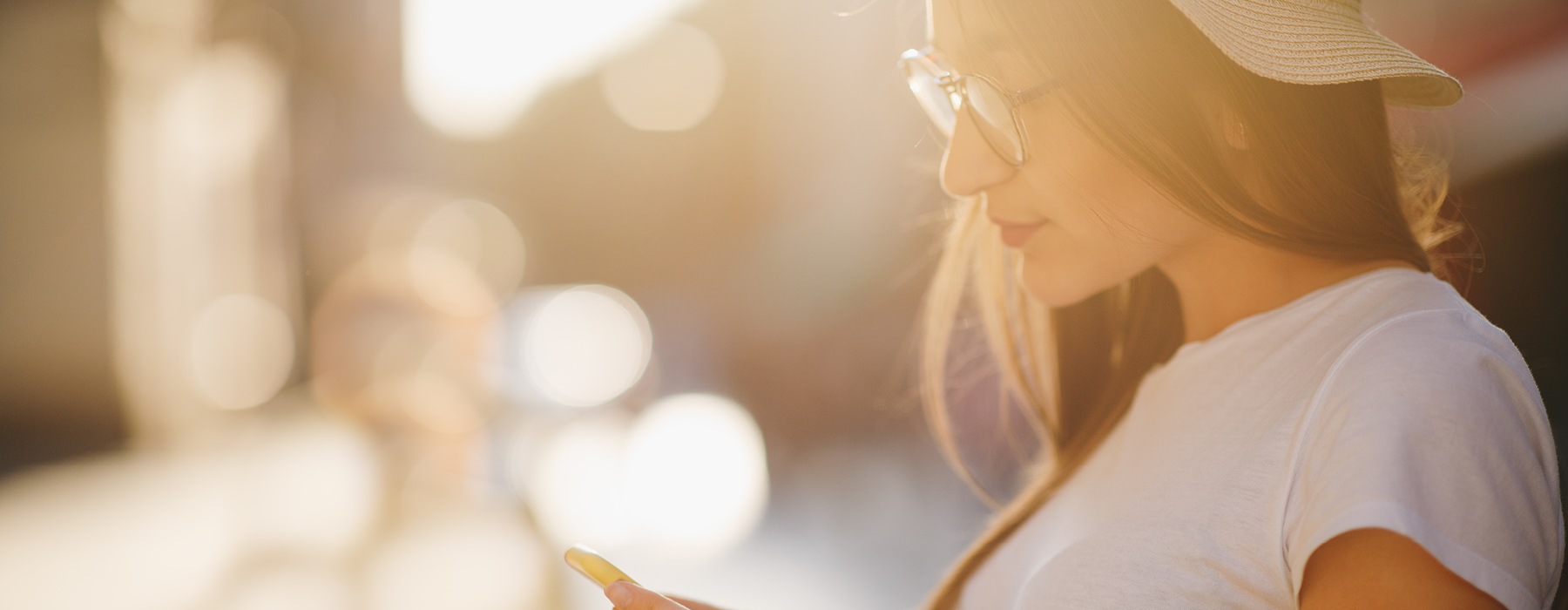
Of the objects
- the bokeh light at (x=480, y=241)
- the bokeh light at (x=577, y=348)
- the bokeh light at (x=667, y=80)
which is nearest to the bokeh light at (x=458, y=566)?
the bokeh light at (x=577, y=348)

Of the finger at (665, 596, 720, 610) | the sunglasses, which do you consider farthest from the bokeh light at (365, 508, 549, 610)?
the sunglasses

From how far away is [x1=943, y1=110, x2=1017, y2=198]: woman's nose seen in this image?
4.40 ft

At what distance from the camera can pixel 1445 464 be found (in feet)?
2.99

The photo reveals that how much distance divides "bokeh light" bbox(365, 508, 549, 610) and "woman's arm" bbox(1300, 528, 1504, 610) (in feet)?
12.9

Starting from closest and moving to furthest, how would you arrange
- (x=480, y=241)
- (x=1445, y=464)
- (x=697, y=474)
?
(x=1445, y=464), (x=697, y=474), (x=480, y=241)

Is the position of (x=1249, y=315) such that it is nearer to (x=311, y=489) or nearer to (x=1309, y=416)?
(x=1309, y=416)

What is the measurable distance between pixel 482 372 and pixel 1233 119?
857cm

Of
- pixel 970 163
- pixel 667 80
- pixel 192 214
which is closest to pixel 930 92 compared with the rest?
pixel 970 163

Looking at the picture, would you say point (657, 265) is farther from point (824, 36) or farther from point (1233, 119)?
point (1233, 119)

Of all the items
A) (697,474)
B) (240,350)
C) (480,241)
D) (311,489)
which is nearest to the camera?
(697,474)

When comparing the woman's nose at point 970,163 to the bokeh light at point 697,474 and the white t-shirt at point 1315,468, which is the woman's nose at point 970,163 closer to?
the white t-shirt at point 1315,468

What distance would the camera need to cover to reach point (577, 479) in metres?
7.58

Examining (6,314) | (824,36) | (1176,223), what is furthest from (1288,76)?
(824,36)

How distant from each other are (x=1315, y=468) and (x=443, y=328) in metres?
8.02
